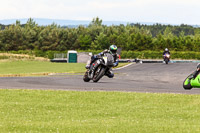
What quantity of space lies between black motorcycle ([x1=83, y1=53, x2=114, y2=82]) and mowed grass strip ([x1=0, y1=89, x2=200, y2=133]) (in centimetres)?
162

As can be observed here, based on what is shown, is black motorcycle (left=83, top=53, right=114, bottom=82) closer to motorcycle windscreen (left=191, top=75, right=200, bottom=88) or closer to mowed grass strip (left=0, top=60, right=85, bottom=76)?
motorcycle windscreen (left=191, top=75, right=200, bottom=88)

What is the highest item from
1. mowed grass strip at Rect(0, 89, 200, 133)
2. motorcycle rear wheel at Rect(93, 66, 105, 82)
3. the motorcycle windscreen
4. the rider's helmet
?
the rider's helmet

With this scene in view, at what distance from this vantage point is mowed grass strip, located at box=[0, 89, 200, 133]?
45.8ft

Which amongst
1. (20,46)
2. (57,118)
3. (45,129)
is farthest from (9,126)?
(20,46)

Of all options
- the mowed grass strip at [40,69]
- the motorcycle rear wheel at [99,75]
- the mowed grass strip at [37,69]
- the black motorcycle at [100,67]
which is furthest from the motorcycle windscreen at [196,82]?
the mowed grass strip at [40,69]

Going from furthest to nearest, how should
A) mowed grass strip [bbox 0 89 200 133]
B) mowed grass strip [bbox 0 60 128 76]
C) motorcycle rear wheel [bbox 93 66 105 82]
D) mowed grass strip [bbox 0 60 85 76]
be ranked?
1. mowed grass strip [bbox 0 60 85 76]
2. mowed grass strip [bbox 0 60 128 76]
3. motorcycle rear wheel [bbox 93 66 105 82]
4. mowed grass strip [bbox 0 89 200 133]

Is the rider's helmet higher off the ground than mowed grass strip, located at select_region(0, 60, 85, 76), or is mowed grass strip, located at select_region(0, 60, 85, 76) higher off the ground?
the rider's helmet

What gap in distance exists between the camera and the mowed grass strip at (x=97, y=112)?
13969 millimetres

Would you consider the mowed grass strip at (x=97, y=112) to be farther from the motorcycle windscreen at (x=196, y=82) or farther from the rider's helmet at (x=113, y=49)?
the rider's helmet at (x=113, y=49)

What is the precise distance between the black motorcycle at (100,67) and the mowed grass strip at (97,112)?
162 centimetres

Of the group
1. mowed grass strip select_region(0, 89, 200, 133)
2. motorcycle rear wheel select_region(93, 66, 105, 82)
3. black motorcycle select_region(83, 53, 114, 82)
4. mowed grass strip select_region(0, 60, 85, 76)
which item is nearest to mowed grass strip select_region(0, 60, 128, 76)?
mowed grass strip select_region(0, 60, 85, 76)

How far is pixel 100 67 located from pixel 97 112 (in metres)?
2.74

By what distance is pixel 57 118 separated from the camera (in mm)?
16859

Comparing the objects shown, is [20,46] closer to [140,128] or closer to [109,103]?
[109,103]
